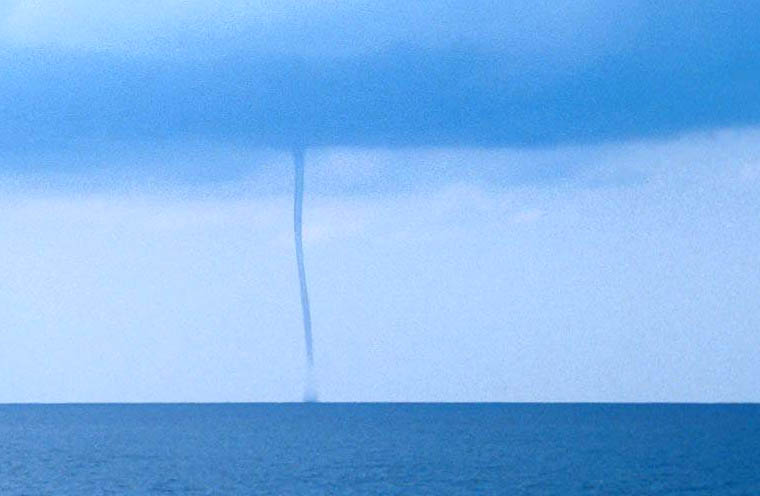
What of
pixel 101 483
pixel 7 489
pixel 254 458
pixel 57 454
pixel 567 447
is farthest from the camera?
pixel 567 447

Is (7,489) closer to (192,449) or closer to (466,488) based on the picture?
(466,488)

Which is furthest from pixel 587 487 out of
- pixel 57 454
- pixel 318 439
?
pixel 318 439

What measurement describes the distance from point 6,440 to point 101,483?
7472 cm

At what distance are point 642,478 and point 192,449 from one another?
187 feet

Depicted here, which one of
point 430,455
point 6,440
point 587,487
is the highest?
point 6,440

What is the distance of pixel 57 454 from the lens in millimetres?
113875

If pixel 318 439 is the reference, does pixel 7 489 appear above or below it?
below

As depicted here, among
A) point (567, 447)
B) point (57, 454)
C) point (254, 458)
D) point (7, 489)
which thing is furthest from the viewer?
point (567, 447)

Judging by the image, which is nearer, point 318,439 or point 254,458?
point 254,458

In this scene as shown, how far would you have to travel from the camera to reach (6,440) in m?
147

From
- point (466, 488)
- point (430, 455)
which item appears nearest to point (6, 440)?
point (430, 455)

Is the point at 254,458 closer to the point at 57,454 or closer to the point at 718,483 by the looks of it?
the point at 57,454

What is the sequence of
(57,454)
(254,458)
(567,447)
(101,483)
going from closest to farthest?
(101,483)
(254,458)
(57,454)
(567,447)

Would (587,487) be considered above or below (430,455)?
below
